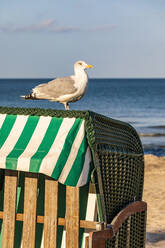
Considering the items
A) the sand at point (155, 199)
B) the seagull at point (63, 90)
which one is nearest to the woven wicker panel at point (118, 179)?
the seagull at point (63, 90)

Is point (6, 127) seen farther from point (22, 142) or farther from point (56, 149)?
point (56, 149)

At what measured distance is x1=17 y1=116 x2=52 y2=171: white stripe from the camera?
352 cm

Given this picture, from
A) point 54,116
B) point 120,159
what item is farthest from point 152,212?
point 54,116

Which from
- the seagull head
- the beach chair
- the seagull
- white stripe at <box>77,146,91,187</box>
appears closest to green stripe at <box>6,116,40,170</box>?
the beach chair

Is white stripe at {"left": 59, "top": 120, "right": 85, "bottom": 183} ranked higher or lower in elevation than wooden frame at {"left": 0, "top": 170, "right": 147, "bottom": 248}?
higher

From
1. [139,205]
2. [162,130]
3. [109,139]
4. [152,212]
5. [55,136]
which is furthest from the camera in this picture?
[162,130]

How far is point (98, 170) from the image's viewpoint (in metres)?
3.78

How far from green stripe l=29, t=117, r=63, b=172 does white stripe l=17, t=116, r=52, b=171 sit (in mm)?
31

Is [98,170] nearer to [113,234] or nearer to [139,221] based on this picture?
[113,234]

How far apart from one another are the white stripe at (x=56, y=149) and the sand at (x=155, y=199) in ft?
11.8

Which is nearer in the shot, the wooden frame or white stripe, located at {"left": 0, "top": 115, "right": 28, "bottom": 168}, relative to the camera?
white stripe, located at {"left": 0, "top": 115, "right": 28, "bottom": 168}

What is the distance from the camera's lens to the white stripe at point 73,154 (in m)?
3.51

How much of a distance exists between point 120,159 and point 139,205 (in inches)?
24.0

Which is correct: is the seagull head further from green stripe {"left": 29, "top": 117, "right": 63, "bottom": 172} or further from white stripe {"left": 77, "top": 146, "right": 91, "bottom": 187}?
white stripe {"left": 77, "top": 146, "right": 91, "bottom": 187}
